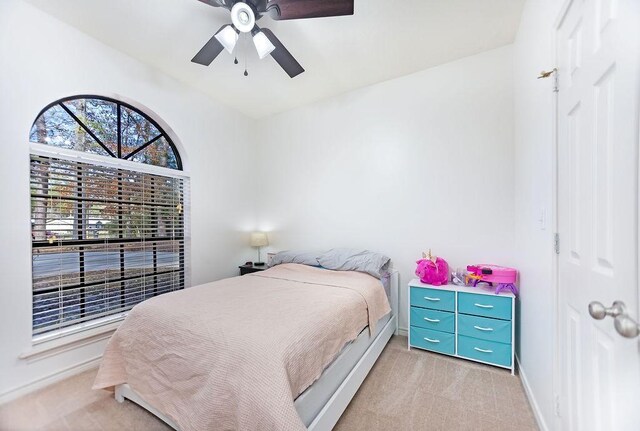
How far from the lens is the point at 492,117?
8.04 feet

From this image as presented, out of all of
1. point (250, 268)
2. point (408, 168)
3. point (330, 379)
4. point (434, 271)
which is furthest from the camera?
point (250, 268)

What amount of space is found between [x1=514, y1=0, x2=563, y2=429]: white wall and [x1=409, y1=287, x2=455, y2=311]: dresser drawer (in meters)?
0.51

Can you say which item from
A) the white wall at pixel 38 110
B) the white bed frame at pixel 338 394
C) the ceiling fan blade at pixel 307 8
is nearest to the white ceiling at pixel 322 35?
the white wall at pixel 38 110

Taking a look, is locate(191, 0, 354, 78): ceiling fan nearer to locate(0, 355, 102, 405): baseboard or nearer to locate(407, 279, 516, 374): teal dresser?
locate(407, 279, 516, 374): teal dresser

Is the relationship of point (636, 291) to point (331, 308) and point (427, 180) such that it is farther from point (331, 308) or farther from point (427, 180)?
point (427, 180)

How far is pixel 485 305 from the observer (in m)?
2.15

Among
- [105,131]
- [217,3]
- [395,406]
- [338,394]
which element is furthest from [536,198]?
[105,131]

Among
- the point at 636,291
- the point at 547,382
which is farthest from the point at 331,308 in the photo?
the point at 636,291

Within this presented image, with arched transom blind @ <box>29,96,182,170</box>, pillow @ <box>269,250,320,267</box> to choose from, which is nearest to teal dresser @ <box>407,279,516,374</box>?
pillow @ <box>269,250,320,267</box>

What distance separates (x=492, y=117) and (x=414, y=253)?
150 centimetres

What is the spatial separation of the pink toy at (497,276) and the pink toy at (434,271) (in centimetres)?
23

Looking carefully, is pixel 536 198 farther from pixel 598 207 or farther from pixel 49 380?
pixel 49 380

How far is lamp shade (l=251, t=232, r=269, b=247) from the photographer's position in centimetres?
367

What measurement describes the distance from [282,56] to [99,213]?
2.13m
